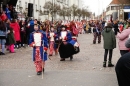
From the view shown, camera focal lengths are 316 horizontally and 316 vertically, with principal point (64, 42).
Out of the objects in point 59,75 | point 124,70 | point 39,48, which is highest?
point 124,70

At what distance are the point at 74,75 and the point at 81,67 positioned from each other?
1.86 m

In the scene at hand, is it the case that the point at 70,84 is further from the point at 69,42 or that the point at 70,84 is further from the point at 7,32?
the point at 7,32

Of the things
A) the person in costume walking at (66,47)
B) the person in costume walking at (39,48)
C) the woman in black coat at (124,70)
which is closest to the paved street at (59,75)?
the person in costume walking at (39,48)

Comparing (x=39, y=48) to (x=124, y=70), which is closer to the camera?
(x=124, y=70)

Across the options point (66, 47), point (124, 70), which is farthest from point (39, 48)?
point (124, 70)

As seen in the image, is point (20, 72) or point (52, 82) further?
point (20, 72)

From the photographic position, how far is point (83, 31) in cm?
4612

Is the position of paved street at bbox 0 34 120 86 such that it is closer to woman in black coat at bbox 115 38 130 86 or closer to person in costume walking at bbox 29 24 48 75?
person in costume walking at bbox 29 24 48 75

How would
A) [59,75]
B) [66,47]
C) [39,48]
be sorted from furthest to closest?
1. [66,47]
2. [39,48]
3. [59,75]

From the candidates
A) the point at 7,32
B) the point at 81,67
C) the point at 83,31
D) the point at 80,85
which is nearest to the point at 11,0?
the point at 7,32

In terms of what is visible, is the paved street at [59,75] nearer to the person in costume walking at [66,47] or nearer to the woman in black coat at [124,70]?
the person in costume walking at [66,47]

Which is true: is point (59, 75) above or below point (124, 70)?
below

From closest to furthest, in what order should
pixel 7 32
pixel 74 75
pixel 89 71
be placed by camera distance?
pixel 74 75
pixel 89 71
pixel 7 32

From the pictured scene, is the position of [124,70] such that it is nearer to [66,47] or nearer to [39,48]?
[39,48]
